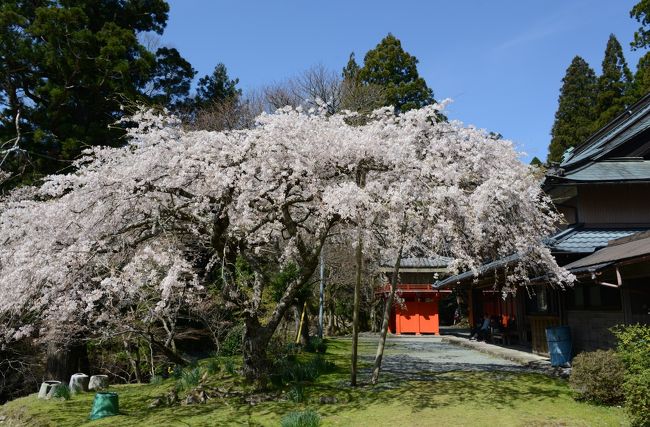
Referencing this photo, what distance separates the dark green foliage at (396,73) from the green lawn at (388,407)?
25010 millimetres

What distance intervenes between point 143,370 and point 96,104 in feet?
26.9

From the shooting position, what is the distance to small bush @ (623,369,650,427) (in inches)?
267

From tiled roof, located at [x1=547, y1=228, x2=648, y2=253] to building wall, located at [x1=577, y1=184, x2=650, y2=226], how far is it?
36 centimetres

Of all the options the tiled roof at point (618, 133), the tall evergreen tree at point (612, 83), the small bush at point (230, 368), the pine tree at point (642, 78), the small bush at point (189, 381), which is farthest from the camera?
the tall evergreen tree at point (612, 83)

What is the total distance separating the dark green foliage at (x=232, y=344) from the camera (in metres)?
15.6

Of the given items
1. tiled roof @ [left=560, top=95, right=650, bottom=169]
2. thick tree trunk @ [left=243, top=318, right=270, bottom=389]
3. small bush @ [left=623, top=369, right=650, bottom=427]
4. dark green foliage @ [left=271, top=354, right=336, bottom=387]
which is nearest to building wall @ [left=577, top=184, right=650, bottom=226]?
tiled roof @ [left=560, top=95, right=650, bottom=169]

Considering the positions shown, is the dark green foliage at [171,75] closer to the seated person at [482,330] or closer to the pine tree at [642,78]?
the seated person at [482,330]

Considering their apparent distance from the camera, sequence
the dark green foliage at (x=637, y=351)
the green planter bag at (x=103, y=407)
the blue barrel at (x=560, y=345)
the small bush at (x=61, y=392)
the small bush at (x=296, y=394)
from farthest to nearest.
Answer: the blue barrel at (x=560, y=345) < the small bush at (x=61, y=392) < the green planter bag at (x=103, y=407) < the small bush at (x=296, y=394) < the dark green foliage at (x=637, y=351)

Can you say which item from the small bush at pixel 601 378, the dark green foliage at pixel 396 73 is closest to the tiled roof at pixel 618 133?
the small bush at pixel 601 378

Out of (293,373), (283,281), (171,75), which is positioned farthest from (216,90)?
(293,373)

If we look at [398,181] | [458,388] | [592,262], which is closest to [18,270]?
[398,181]

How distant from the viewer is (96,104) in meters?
16.5

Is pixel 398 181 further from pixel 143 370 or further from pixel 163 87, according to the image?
pixel 163 87

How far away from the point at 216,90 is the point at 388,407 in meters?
21.2
